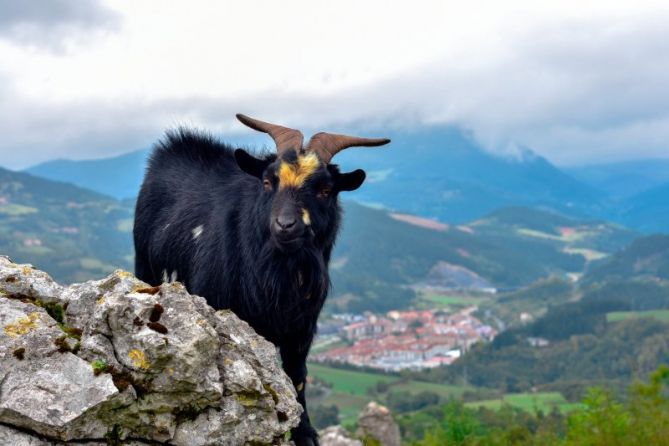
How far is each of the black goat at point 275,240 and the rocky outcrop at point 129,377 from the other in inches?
82.7

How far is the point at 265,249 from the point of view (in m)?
8.89

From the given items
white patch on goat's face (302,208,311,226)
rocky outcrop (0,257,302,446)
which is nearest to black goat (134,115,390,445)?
white patch on goat's face (302,208,311,226)

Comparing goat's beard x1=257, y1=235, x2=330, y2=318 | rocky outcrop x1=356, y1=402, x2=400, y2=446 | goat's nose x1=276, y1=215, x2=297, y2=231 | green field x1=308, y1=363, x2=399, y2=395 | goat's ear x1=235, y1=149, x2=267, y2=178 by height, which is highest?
goat's ear x1=235, y1=149, x2=267, y2=178

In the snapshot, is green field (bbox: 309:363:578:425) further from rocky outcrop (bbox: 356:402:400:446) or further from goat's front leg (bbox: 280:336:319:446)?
goat's front leg (bbox: 280:336:319:446)

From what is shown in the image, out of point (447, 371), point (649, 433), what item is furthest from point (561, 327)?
point (649, 433)

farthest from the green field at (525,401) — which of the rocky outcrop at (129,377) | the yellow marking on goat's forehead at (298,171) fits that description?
the rocky outcrop at (129,377)

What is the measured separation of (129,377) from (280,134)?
439cm

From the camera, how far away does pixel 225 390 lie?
628cm

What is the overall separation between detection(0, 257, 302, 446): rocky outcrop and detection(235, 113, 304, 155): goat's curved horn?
2976 mm

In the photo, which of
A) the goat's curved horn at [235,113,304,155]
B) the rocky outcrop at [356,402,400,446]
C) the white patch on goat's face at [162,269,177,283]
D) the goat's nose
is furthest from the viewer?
the rocky outcrop at [356,402,400,446]

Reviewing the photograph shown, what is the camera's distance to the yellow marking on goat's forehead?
8664 millimetres

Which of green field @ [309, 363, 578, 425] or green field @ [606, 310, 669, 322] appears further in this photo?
green field @ [606, 310, 669, 322]

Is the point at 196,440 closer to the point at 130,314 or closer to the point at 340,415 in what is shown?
the point at 130,314

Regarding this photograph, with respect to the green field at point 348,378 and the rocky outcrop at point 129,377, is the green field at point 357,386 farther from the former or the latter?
the rocky outcrop at point 129,377
